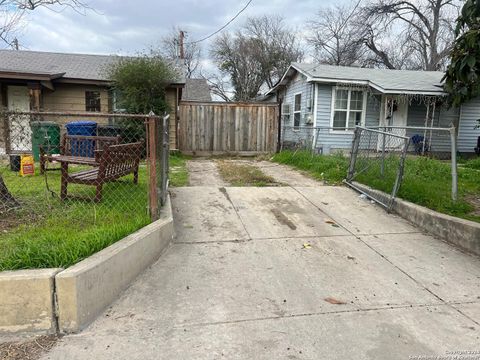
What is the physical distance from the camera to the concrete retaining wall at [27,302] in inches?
111

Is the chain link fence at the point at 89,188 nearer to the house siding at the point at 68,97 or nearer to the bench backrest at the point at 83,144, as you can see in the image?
the bench backrest at the point at 83,144

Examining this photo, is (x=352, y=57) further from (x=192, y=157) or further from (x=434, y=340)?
(x=434, y=340)

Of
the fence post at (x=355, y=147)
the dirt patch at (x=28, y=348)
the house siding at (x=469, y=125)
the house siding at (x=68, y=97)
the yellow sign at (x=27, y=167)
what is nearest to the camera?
the dirt patch at (x=28, y=348)

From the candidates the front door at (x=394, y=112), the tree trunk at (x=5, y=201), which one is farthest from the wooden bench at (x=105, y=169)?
the front door at (x=394, y=112)

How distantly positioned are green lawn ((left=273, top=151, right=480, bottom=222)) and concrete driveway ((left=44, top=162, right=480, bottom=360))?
79cm

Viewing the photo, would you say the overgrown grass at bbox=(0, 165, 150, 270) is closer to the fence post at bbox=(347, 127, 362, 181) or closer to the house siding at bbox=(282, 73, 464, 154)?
the fence post at bbox=(347, 127, 362, 181)

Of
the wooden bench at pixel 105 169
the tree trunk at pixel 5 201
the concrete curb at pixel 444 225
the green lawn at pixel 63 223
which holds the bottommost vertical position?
the concrete curb at pixel 444 225

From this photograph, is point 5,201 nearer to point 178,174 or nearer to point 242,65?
point 178,174

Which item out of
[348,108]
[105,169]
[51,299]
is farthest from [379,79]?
[51,299]

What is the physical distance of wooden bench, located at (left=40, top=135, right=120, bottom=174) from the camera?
6.80m

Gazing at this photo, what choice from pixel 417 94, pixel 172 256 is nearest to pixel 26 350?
pixel 172 256

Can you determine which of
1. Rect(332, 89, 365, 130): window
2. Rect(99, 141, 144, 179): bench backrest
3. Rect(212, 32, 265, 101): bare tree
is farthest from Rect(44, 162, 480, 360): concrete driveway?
Rect(212, 32, 265, 101): bare tree

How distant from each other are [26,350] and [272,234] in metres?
3.10

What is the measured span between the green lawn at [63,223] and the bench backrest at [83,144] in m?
0.71
